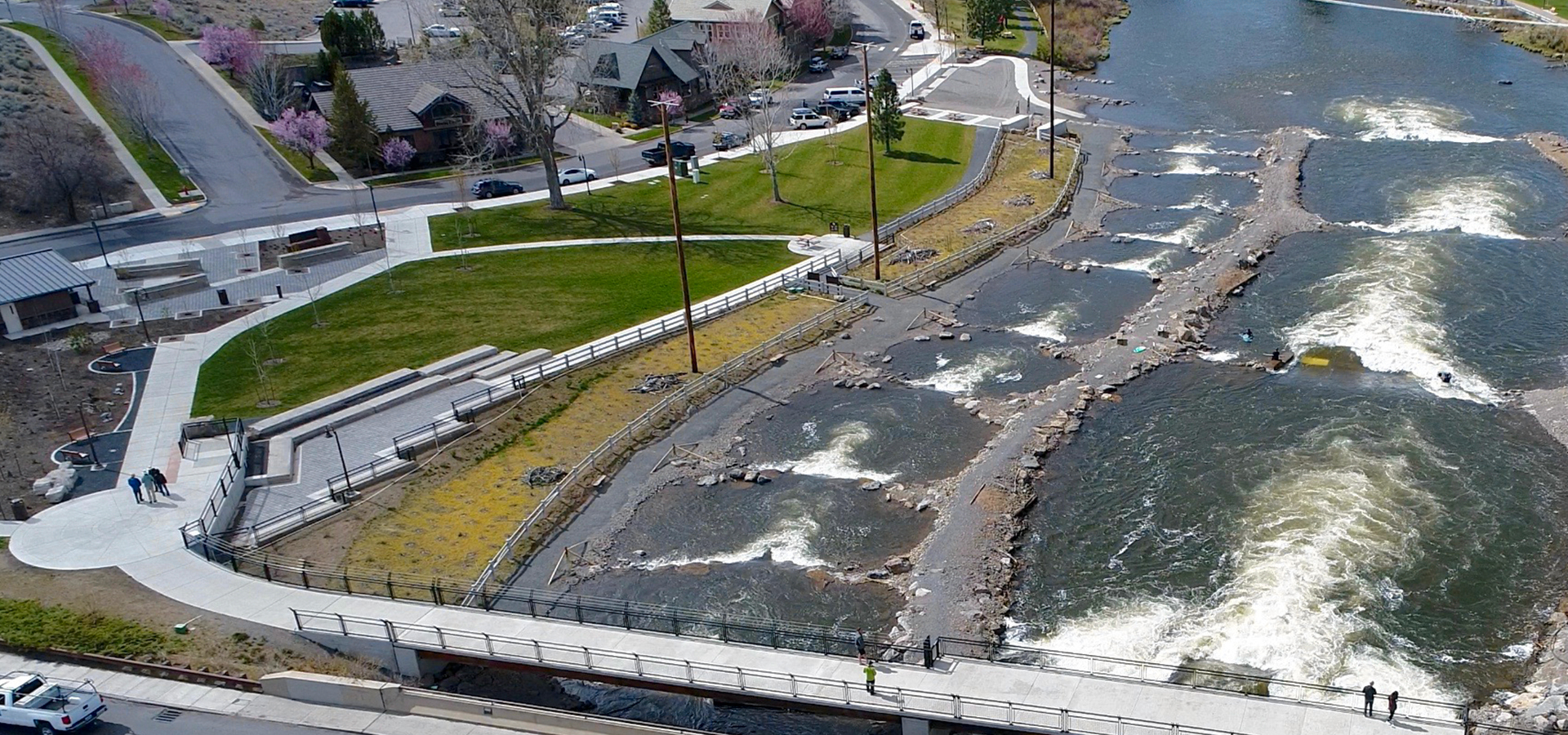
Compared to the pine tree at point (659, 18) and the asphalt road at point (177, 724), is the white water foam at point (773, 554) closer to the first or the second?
the asphalt road at point (177, 724)

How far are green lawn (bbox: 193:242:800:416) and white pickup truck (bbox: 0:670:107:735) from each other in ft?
69.4

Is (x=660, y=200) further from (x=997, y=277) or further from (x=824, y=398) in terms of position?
(x=824, y=398)

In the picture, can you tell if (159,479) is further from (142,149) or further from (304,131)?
(142,149)

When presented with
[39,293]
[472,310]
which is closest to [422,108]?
[472,310]

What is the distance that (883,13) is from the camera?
456 ft

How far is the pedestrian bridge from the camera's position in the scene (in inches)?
1246

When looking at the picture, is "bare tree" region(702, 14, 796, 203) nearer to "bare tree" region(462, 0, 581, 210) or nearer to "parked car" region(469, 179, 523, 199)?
"bare tree" region(462, 0, 581, 210)

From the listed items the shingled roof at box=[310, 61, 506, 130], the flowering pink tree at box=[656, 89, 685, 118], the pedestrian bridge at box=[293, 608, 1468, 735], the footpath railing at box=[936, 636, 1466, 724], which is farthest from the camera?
the flowering pink tree at box=[656, 89, 685, 118]

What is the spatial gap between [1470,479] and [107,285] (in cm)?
6790

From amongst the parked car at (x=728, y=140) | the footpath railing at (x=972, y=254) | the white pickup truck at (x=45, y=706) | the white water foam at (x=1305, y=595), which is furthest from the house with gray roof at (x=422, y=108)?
the white water foam at (x=1305, y=595)

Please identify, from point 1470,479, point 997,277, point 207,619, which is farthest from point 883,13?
point 207,619

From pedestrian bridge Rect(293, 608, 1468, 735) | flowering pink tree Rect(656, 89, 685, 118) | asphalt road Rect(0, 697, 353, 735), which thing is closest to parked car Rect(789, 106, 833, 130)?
flowering pink tree Rect(656, 89, 685, 118)

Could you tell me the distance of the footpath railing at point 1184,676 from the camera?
109 ft

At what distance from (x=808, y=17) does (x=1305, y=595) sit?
87884 mm
